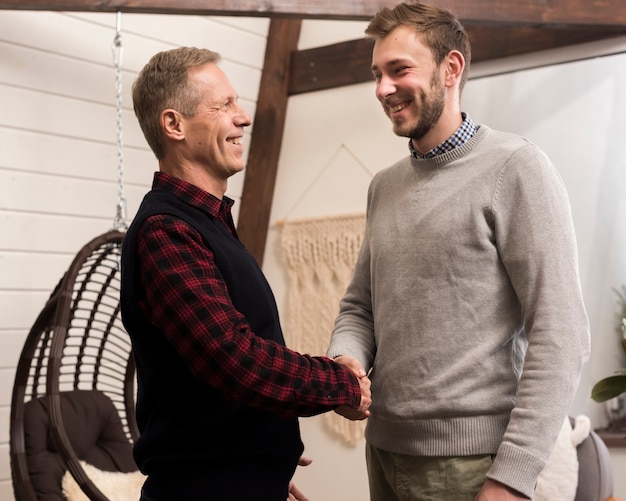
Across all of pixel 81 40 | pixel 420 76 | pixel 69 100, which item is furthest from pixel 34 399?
pixel 420 76

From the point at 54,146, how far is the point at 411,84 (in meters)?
2.24

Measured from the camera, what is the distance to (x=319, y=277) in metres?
4.12

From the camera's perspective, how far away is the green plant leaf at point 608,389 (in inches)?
123

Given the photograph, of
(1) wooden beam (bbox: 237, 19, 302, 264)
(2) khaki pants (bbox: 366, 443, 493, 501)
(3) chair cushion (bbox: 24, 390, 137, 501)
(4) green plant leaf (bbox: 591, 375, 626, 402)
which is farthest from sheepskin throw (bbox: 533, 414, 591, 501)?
(1) wooden beam (bbox: 237, 19, 302, 264)

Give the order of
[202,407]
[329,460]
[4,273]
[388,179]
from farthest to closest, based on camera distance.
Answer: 1. [329,460]
2. [4,273]
3. [388,179]
4. [202,407]

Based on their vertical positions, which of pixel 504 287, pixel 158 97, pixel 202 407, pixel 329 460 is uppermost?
pixel 158 97

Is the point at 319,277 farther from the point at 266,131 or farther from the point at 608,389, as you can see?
the point at 608,389

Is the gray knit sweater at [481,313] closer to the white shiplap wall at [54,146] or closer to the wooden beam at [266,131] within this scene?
the white shiplap wall at [54,146]

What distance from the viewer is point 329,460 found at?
406 cm

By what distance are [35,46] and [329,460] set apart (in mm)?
2239

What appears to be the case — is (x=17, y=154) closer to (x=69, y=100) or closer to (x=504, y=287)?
(x=69, y=100)

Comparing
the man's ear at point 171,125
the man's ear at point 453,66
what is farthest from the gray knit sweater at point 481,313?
the man's ear at point 171,125

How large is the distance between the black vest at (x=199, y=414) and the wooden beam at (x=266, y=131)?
2.66 m

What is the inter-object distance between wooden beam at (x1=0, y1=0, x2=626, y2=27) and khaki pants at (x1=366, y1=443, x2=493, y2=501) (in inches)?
71.4
